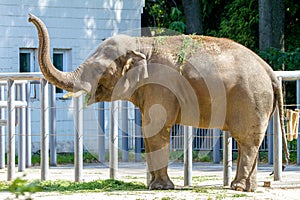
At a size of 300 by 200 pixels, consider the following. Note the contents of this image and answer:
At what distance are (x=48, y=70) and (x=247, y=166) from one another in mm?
2992

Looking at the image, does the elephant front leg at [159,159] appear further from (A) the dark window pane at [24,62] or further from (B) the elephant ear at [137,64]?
(A) the dark window pane at [24,62]

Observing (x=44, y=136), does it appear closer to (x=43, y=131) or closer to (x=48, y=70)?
(x=43, y=131)

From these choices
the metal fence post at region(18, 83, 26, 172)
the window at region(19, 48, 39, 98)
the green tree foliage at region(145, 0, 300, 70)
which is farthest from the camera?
the green tree foliage at region(145, 0, 300, 70)

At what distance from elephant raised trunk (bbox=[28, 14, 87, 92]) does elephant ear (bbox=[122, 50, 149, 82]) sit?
0.64 m

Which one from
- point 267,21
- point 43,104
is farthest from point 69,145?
point 43,104

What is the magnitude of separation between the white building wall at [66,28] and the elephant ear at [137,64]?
9139mm

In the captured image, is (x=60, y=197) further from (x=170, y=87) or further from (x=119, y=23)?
(x=119, y=23)

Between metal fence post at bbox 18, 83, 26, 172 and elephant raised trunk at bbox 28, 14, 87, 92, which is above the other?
elephant raised trunk at bbox 28, 14, 87, 92

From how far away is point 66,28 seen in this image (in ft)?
74.1

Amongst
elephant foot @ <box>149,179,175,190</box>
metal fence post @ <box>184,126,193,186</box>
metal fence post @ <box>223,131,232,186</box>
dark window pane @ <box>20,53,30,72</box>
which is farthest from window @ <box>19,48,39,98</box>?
elephant foot @ <box>149,179,175,190</box>

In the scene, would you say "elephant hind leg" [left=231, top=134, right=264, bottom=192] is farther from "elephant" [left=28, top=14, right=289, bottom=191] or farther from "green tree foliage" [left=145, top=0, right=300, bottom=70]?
"green tree foliage" [left=145, top=0, right=300, bottom=70]

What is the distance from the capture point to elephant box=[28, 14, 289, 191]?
40.6ft

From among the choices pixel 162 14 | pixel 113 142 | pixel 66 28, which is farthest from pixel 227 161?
pixel 162 14

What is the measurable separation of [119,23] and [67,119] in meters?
2.75
